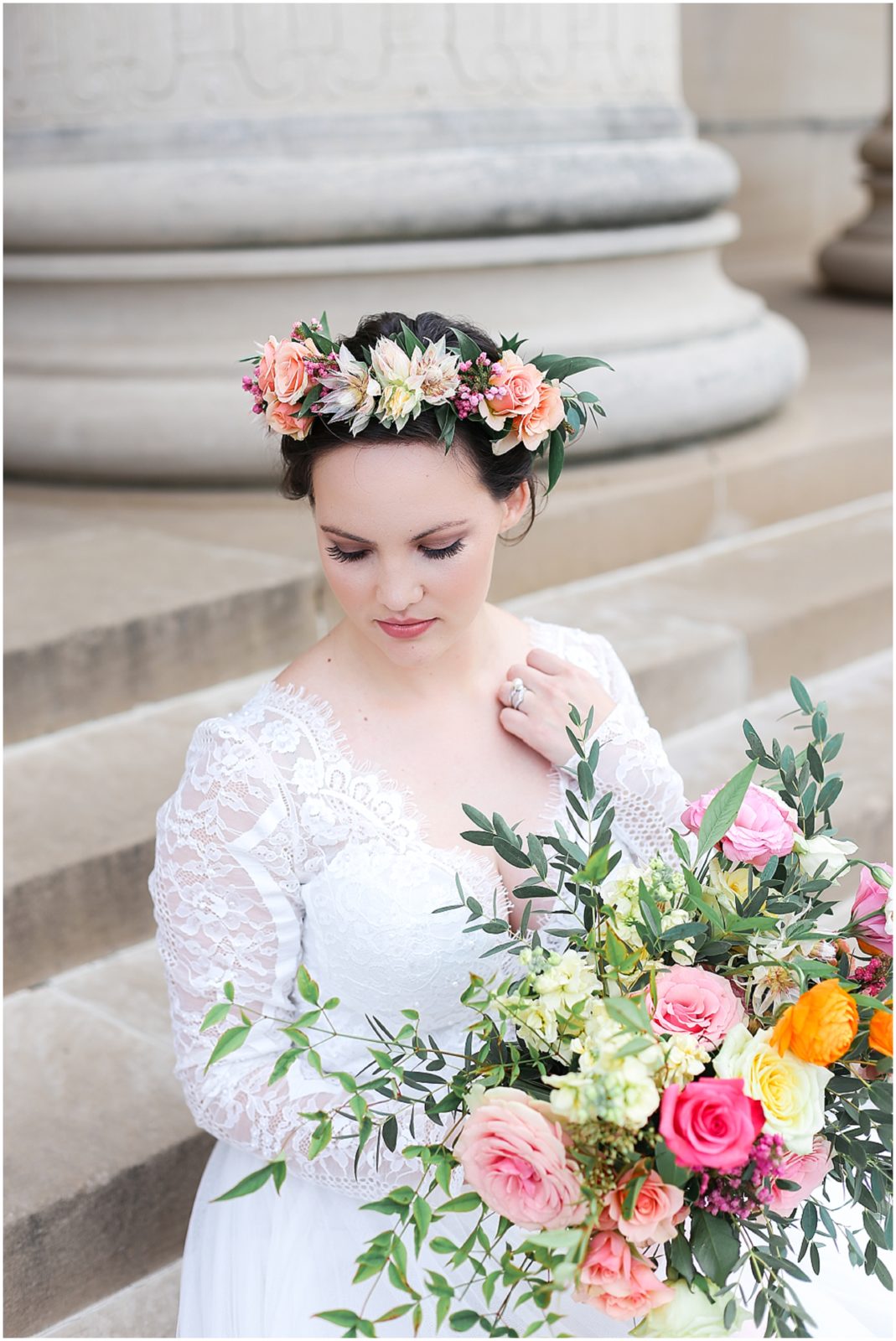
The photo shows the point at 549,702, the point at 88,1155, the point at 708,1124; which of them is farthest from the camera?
the point at 88,1155

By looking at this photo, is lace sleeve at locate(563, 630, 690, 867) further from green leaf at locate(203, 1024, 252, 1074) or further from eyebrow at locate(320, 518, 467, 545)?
green leaf at locate(203, 1024, 252, 1074)

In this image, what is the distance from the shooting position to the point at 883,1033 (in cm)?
145

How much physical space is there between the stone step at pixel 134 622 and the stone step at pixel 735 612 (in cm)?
84

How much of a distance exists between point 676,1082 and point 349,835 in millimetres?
725

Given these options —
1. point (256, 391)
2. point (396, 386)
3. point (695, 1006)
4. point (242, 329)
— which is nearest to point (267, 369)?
point (256, 391)

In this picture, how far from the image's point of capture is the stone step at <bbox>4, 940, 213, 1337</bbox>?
2.46 m

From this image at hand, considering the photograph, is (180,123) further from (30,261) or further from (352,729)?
(352,729)

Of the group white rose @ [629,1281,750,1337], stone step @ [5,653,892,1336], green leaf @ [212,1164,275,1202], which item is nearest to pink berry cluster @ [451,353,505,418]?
green leaf @ [212,1164,275,1202]

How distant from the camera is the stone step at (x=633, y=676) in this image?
9.96 feet

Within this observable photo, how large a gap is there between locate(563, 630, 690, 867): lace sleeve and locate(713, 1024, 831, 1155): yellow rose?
0.73m

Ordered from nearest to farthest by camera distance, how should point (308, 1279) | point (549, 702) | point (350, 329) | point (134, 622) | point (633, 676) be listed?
point (308, 1279) < point (549, 702) < point (134, 622) < point (633, 676) < point (350, 329)

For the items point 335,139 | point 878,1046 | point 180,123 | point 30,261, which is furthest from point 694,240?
point 878,1046

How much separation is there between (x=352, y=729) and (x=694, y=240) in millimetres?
3495

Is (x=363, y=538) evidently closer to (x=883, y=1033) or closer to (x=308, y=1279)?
(x=883, y=1033)
